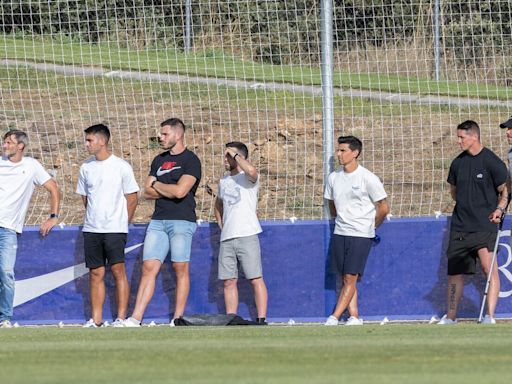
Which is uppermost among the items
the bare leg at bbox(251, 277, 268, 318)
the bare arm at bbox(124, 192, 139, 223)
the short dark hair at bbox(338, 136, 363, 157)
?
the short dark hair at bbox(338, 136, 363, 157)

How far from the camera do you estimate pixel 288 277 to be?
14.0 meters

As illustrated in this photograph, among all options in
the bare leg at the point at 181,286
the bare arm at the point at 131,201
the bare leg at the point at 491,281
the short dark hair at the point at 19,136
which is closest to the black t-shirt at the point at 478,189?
the bare leg at the point at 491,281

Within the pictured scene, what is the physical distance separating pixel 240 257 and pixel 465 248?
2266 millimetres

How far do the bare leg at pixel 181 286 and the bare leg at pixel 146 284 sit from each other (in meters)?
0.21

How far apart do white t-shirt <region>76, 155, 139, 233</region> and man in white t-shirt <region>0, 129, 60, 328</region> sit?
45 cm

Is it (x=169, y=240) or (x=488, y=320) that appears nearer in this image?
(x=488, y=320)

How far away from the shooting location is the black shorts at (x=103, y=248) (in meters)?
13.4

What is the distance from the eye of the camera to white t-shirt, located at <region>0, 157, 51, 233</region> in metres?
13.4

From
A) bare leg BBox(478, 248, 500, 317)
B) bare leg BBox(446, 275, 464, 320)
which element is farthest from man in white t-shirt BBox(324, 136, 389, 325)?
bare leg BBox(478, 248, 500, 317)

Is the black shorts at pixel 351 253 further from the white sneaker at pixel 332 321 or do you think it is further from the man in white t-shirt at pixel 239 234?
the man in white t-shirt at pixel 239 234

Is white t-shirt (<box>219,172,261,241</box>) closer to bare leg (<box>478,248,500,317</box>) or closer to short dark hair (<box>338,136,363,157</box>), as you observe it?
short dark hair (<box>338,136,363,157</box>)

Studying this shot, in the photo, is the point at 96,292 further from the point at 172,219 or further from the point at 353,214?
the point at 353,214

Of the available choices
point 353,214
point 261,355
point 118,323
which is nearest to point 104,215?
point 118,323

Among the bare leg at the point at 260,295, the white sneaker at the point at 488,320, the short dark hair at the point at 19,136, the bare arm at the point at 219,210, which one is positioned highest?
the short dark hair at the point at 19,136
